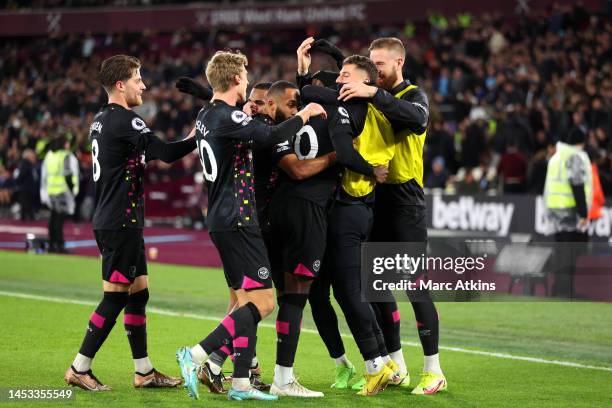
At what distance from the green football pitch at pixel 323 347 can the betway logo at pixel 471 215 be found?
522cm

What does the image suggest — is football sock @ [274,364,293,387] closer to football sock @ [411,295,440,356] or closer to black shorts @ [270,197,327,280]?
black shorts @ [270,197,327,280]

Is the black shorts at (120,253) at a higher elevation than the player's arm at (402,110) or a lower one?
lower

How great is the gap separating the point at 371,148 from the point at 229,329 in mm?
1677

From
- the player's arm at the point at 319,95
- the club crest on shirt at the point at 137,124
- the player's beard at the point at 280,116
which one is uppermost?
the player's arm at the point at 319,95

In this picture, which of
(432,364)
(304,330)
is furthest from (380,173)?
(304,330)

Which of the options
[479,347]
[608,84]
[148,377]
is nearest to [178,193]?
[608,84]

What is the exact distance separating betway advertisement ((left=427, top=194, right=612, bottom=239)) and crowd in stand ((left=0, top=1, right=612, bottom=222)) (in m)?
0.86

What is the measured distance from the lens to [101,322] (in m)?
7.78

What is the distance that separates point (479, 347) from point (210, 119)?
437 cm

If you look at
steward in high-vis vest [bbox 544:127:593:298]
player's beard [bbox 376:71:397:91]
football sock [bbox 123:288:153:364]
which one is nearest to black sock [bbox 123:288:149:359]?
football sock [bbox 123:288:153:364]

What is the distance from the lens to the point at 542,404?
7.56 meters

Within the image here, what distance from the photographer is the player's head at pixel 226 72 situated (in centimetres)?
731

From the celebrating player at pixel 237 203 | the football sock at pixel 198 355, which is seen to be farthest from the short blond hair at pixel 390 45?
the football sock at pixel 198 355

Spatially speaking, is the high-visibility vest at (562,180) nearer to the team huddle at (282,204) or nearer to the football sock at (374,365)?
the team huddle at (282,204)
